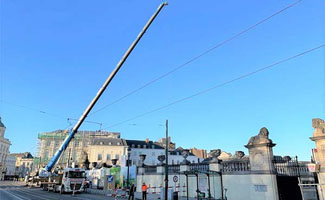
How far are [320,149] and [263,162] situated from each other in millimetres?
3776

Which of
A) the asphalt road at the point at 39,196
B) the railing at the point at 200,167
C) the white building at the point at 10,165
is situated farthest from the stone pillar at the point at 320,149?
the white building at the point at 10,165

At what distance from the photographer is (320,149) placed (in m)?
12.8

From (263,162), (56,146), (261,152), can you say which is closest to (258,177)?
(263,162)

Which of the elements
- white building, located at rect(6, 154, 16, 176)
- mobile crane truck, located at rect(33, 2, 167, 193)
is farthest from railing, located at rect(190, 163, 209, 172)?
white building, located at rect(6, 154, 16, 176)

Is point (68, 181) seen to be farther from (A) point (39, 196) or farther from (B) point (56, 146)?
(B) point (56, 146)

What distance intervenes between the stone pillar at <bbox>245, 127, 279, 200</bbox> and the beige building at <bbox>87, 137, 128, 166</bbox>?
52.8m

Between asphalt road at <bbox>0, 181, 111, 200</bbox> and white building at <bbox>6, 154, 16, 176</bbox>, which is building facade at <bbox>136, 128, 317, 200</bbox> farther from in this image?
white building at <bbox>6, 154, 16, 176</bbox>

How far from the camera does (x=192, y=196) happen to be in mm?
21312

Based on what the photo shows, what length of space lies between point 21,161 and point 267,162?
476 ft

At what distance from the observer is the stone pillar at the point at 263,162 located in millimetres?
14979

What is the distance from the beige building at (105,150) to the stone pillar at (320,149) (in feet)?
187

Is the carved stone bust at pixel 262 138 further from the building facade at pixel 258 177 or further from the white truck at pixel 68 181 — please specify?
the white truck at pixel 68 181

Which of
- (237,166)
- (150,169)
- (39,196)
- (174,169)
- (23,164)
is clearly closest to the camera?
(237,166)

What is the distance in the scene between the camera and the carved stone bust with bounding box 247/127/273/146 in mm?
15713
